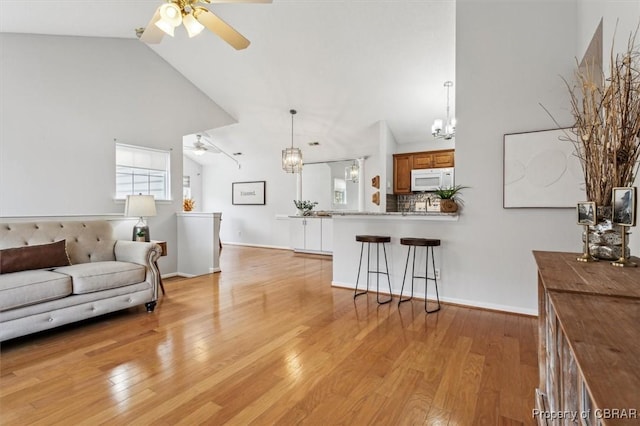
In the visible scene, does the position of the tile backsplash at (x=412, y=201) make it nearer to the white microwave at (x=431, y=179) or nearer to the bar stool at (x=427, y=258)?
the white microwave at (x=431, y=179)

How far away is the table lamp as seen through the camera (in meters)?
3.93

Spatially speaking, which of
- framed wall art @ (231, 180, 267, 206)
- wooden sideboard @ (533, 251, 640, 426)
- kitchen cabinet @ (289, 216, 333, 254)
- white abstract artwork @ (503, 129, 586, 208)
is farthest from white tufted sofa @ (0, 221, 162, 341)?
framed wall art @ (231, 180, 267, 206)

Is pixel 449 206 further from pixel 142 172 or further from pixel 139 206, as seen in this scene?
pixel 142 172

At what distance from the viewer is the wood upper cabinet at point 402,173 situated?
6.44 m

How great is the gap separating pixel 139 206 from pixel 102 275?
1320mm

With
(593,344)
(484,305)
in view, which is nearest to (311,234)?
(484,305)

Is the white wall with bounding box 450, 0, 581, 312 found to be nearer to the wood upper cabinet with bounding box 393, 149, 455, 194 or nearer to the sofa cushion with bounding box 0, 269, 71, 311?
the wood upper cabinet with bounding box 393, 149, 455, 194

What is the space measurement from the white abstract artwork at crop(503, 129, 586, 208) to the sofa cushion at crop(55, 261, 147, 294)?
12.5 feet

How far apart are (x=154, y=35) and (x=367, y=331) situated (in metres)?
3.17

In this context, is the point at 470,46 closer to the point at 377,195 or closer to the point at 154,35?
the point at 154,35

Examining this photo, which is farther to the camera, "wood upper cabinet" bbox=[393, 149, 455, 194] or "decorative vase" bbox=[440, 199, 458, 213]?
"wood upper cabinet" bbox=[393, 149, 455, 194]

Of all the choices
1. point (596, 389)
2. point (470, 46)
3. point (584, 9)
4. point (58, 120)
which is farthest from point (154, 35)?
point (584, 9)

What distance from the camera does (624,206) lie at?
4.33 ft

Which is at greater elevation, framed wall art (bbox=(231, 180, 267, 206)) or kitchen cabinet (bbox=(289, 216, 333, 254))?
framed wall art (bbox=(231, 180, 267, 206))
